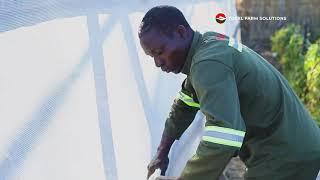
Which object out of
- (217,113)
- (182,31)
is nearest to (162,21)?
(182,31)

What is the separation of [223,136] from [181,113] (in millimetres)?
812

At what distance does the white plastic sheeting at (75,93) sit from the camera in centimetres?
199

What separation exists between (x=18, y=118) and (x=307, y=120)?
3.82 ft

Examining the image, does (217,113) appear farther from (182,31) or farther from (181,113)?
(181,113)

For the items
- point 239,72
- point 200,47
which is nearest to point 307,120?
point 239,72

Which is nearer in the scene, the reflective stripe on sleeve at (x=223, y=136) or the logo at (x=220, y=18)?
the reflective stripe on sleeve at (x=223, y=136)

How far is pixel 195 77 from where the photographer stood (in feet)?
6.17

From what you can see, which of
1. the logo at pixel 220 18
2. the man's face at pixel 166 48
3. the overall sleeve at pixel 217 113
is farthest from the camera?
the logo at pixel 220 18

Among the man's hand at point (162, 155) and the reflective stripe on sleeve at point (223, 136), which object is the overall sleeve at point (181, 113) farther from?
the reflective stripe on sleeve at point (223, 136)

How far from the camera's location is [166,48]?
6.50 feet

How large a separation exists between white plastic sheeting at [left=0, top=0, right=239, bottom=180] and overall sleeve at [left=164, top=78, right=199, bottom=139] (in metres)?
0.27

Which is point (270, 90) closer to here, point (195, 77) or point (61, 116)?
point (195, 77)

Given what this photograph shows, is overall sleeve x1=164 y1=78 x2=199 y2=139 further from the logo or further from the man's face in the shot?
the logo

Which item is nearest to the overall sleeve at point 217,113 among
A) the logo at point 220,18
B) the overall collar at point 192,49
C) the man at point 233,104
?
the man at point 233,104
